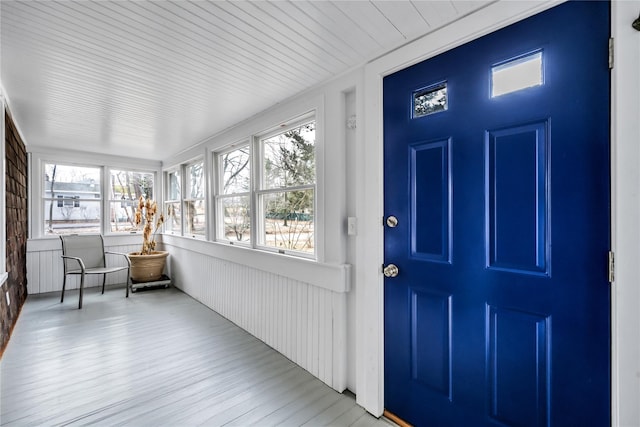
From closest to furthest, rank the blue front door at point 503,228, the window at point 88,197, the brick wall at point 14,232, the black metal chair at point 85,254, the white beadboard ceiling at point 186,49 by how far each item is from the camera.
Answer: the blue front door at point 503,228
the white beadboard ceiling at point 186,49
the brick wall at point 14,232
the black metal chair at point 85,254
the window at point 88,197

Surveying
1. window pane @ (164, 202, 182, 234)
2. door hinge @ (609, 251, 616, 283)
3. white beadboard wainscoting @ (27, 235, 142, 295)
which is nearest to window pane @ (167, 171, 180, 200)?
window pane @ (164, 202, 182, 234)

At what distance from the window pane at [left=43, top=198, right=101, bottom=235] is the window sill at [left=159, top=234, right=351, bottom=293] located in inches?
96.0

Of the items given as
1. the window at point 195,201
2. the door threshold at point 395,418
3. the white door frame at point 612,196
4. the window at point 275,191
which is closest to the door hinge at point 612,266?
the white door frame at point 612,196

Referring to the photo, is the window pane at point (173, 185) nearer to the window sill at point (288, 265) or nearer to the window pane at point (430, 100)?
the window sill at point (288, 265)

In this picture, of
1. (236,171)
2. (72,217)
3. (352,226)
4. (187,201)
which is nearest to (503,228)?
(352,226)

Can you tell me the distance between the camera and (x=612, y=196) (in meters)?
1.04

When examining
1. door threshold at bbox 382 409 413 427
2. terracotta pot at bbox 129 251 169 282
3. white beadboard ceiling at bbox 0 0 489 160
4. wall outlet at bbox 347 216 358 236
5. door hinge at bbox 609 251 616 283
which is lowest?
door threshold at bbox 382 409 413 427

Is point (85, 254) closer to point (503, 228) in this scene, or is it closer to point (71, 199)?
point (71, 199)

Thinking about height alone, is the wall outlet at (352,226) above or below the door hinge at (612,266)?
above

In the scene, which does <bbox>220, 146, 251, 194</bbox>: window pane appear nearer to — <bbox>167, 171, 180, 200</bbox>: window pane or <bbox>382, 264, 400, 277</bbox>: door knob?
<bbox>167, 171, 180, 200</bbox>: window pane

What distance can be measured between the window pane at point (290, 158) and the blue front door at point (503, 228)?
0.84 m

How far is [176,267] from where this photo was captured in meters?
4.71

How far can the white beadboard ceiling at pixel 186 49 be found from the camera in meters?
1.39

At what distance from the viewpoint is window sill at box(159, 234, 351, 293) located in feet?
6.58
